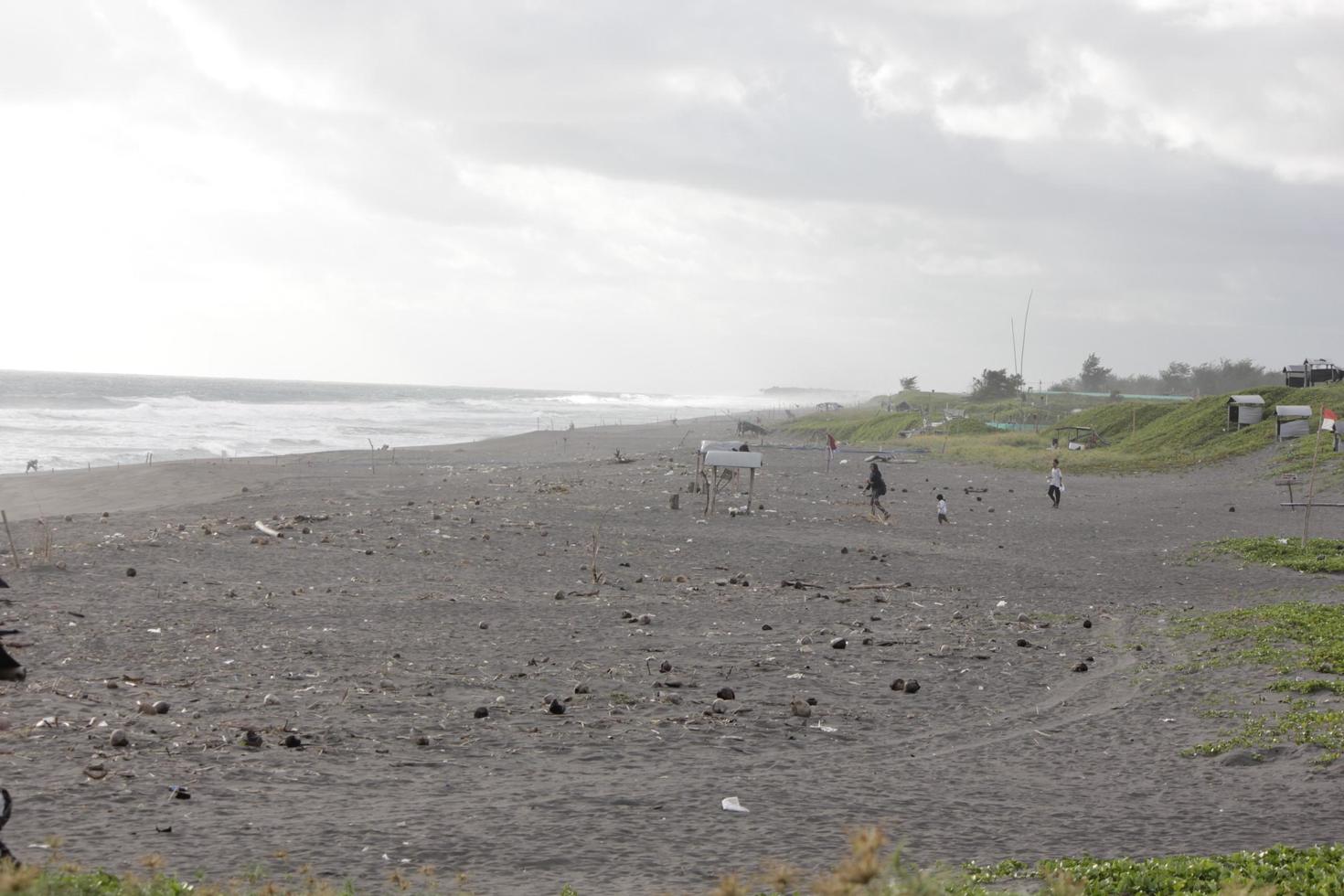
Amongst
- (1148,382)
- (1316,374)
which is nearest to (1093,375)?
(1148,382)

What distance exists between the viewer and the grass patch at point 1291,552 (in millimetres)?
18638

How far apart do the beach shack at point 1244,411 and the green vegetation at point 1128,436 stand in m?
0.45

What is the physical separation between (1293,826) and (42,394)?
121 meters

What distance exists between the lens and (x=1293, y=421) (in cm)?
4294

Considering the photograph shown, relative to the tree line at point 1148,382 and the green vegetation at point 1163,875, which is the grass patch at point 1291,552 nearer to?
the green vegetation at point 1163,875

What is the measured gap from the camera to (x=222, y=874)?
20.4ft

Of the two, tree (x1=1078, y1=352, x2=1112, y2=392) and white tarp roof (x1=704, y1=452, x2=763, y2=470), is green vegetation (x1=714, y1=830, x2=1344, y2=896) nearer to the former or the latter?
white tarp roof (x1=704, y1=452, x2=763, y2=470)

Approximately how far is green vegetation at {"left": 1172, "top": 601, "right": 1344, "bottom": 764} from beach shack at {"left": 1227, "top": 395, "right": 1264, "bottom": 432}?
121 ft

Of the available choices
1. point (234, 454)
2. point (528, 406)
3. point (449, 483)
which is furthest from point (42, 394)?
point (449, 483)

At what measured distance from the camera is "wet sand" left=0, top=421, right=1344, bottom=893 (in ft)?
23.5

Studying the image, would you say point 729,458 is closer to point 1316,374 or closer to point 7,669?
point 7,669

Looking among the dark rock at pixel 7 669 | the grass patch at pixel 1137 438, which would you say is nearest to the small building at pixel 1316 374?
the grass patch at pixel 1137 438

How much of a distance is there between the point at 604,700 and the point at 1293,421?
134ft

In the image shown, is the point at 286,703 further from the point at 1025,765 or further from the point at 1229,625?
the point at 1229,625
